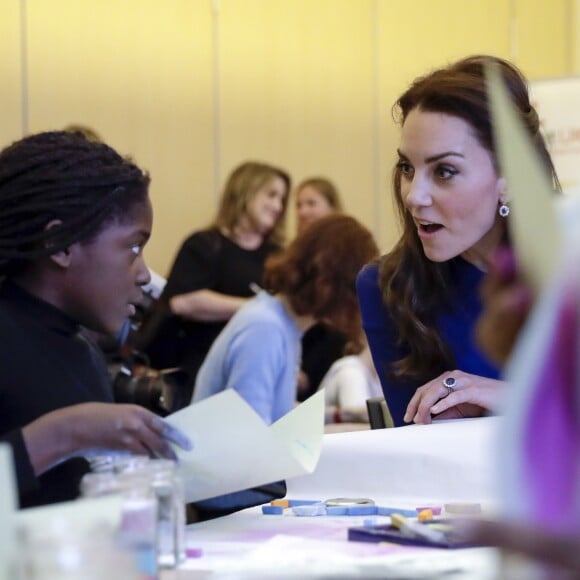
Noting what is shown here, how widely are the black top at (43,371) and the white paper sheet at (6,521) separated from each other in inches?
18.5

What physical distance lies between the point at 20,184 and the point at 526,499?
1.13 m

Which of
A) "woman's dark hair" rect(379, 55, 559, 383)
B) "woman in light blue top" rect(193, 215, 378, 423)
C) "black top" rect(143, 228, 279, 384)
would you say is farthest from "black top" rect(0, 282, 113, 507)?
"black top" rect(143, 228, 279, 384)

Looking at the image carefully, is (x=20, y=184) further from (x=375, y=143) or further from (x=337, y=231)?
(x=375, y=143)

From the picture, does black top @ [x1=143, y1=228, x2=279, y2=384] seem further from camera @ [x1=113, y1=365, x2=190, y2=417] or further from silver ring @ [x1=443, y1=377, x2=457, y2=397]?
silver ring @ [x1=443, y1=377, x2=457, y2=397]

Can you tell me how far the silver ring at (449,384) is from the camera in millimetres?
1688

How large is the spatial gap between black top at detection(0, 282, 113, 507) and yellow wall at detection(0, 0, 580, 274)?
335 cm

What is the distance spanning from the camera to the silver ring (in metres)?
1.69

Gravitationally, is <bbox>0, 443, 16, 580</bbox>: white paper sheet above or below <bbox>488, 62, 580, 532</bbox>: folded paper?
below

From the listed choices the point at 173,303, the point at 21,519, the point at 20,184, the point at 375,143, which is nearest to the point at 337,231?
the point at 173,303

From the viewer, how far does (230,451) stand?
4.15 feet

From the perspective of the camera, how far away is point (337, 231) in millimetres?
3246

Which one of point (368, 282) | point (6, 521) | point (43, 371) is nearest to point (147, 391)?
point (368, 282)

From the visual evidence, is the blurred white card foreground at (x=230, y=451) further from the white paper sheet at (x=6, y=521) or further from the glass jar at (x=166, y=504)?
the white paper sheet at (x=6, y=521)

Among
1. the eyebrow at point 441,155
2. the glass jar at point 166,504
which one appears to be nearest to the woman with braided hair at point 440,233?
the eyebrow at point 441,155
